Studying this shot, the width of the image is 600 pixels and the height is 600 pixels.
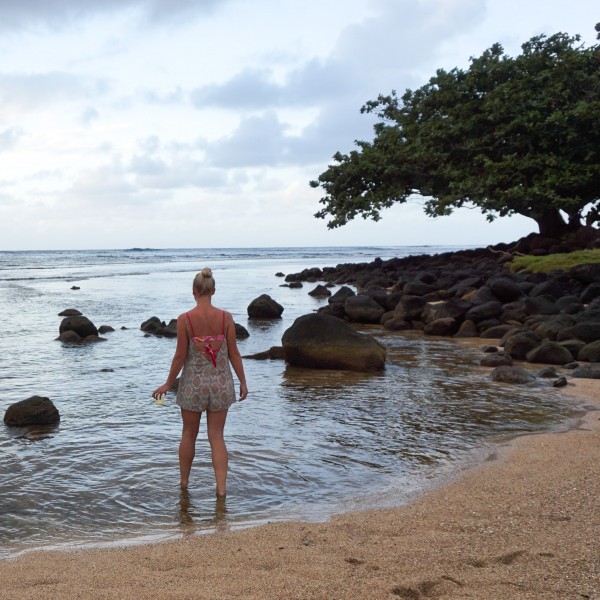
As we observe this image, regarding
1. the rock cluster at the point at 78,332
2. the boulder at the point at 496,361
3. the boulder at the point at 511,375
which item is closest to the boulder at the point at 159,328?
the rock cluster at the point at 78,332

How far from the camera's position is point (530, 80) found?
24875 millimetres

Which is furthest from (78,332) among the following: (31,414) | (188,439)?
(188,439)

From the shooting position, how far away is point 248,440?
6762 mm

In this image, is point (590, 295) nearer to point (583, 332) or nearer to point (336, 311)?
point (583, 332)

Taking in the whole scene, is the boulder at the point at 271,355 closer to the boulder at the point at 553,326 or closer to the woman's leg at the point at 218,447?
→ the boulder at the point at 553,326

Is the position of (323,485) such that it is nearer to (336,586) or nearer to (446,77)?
(336,586)

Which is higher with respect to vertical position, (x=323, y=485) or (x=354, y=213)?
(x=354, y=213)

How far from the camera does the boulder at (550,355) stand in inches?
425

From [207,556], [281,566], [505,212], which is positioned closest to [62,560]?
[207,556]

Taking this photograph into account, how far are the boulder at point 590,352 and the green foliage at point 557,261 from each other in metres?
10.5

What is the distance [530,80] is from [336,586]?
24.8 metres

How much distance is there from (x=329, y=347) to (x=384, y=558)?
683 cm

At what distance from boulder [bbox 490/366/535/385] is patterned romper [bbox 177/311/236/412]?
5401 millimetres

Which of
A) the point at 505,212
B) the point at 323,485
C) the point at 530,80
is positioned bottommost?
the point at 323,485
